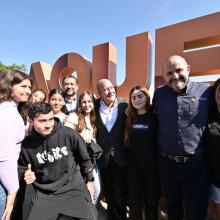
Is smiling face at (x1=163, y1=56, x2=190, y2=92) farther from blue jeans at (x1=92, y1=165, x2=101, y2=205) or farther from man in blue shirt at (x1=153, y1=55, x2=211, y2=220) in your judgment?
blue jeans at (x1=92, y1=165, x2=101, y2=205)

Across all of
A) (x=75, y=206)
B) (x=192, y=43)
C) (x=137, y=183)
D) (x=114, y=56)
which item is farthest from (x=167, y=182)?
(x=114, y=56)

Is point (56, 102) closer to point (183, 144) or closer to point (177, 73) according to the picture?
point (177, 73)

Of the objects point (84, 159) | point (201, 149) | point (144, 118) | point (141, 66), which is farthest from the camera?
point (141, 66)

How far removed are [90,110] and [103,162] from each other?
0.72 metres

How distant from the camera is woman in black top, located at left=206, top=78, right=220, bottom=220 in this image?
2.07m

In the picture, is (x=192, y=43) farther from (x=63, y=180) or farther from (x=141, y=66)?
(x=63, y=180)

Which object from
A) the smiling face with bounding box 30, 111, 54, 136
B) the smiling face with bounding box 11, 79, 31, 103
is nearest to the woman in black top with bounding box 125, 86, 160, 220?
the smiling face with bounding box 30, 111, 54, 136

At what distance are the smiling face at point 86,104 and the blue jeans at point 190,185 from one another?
1.23 metres

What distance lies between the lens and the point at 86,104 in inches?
117

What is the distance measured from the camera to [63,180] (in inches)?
89.4

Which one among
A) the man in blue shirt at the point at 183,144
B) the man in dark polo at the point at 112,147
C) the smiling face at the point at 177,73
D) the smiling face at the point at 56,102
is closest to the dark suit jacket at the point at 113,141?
the man in dark polo at the point at 112,147

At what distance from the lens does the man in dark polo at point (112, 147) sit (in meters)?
2.81

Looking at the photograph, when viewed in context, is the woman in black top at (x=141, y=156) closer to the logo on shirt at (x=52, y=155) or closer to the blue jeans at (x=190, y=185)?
the blue jeans at (x=190, y=185)

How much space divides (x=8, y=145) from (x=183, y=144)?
62.5 inches
